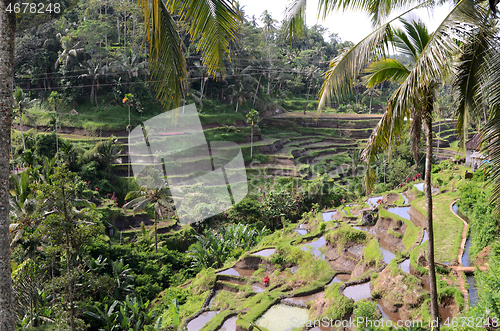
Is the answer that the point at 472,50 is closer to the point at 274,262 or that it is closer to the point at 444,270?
the point at 444,270

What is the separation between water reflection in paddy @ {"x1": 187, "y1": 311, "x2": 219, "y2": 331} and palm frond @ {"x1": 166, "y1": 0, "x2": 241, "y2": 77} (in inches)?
290

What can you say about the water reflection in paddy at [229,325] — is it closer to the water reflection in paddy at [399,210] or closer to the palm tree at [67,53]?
the water reflection in paddy at [399,210]

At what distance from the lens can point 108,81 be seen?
82.7 feet

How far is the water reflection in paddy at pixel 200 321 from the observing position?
7.95 m

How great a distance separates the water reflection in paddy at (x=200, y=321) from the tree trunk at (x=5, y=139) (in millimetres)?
6297

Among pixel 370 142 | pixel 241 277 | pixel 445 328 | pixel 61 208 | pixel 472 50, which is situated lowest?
pixel 241 277

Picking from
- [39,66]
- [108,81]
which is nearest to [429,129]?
[108,81]

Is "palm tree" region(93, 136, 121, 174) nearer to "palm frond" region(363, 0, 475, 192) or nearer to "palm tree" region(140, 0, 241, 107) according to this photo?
"palm tree" region(140, 0, 241, 107)

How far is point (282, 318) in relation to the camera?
7.39m

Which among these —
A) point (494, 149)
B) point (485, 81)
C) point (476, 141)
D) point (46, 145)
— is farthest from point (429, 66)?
point (46, 145)

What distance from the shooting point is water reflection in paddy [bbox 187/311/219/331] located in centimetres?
795

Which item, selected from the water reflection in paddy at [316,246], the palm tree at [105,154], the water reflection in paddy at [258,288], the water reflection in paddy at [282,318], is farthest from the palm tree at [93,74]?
the water reflection in paddy at [282,318]

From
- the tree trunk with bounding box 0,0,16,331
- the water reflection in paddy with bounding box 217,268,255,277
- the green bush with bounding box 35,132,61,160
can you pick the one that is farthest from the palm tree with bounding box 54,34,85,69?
the tree trunk with bounding box 0,0,16,331

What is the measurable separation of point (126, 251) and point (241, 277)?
16.0ft
